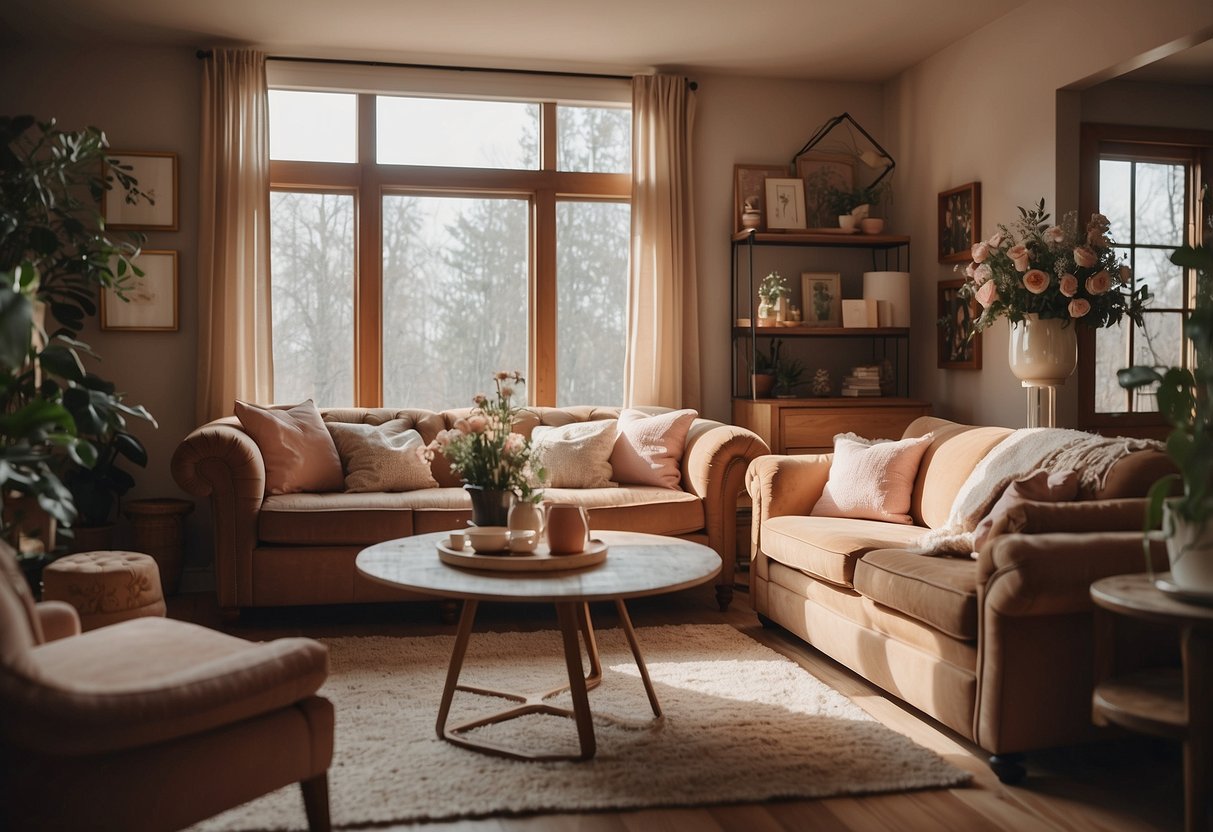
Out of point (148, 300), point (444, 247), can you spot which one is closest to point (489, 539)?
point (444, 247)

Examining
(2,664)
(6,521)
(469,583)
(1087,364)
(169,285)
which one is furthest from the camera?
(169,285)

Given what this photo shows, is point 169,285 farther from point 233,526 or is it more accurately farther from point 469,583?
point 469,583

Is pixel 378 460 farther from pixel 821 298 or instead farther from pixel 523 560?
pixel 821 298

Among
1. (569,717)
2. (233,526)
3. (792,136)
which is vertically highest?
(792,136)

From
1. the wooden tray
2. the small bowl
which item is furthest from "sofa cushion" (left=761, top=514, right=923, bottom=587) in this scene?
the small bowl

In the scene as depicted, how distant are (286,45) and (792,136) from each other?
109 inches

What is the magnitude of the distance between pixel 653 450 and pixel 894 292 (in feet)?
5.58

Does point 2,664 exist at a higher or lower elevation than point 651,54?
lower

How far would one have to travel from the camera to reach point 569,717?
2912 mm

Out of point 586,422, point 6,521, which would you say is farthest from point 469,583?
point 586,422

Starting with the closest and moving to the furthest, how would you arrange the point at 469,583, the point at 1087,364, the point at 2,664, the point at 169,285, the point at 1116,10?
the point at 2,664, the point at 469,583, the point at 1116,10, the point at 1087,364, the point at 169,285

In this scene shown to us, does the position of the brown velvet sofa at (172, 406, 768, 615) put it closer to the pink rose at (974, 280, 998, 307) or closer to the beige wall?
the pink rose at (974, 280, 998, 307)

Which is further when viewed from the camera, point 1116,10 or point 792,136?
point 792,136

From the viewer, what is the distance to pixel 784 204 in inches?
221
